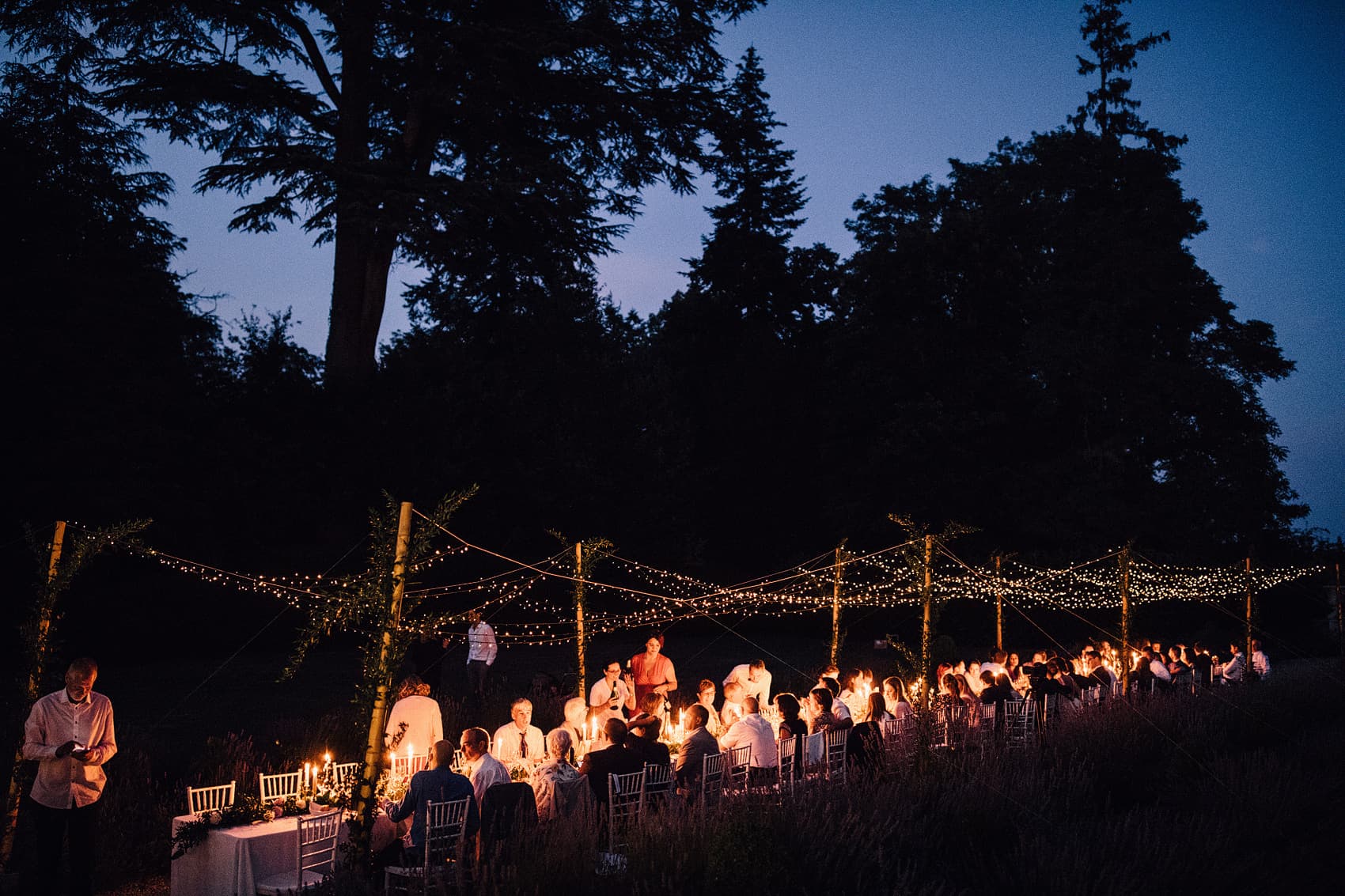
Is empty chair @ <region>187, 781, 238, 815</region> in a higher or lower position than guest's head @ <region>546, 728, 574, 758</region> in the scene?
lower

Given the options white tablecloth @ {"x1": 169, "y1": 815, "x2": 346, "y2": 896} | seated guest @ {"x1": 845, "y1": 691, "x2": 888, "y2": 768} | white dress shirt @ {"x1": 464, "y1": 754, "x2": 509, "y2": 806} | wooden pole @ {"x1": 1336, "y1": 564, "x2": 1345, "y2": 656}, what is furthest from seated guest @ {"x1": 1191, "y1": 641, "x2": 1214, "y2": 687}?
white tablecloth @ {"x1": 169, "y1": 815, "x2": 346, "y2": 896}

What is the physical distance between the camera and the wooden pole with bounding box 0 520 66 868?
283 inches

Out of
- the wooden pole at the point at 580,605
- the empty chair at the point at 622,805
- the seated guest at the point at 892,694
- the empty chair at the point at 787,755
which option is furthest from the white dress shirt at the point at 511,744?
the seated guest at the point at 892,694

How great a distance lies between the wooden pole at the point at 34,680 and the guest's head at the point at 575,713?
4192 millimetres

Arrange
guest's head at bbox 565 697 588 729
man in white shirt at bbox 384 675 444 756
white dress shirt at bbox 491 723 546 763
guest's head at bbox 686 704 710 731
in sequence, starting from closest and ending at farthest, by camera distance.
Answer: man in white shirt at bbox 384 675 444 756 < white dress shirt at bbox 491 723 546 763 < guest's head at bbox 686 704 710 731 < guest's head at bbox 565 697 588 729

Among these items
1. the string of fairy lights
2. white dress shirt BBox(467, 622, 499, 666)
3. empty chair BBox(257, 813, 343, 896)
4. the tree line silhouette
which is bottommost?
empty chair BBox(257, 813, 343, 896)

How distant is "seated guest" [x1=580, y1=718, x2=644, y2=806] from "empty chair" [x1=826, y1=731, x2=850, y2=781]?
178cm

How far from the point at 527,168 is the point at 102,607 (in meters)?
11.0

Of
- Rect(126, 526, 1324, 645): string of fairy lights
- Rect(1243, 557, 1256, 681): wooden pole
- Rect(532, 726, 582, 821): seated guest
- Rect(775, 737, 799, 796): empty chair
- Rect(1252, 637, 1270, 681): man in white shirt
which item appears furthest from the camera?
Rect(1252, 637, 1270, 681): man in white shirt

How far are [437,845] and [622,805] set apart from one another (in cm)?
155

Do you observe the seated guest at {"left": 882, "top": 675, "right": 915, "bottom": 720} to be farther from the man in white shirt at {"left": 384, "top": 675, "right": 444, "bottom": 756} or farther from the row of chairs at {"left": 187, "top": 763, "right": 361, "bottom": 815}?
the row of chairs at {"left": 187, "top": 763, "right": 361, "bottom": 815}

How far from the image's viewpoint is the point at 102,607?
18469 mm

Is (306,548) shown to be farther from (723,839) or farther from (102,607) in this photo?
(723,839)

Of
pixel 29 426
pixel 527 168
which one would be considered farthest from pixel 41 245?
pixel 527 168
